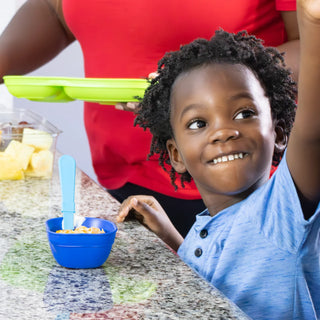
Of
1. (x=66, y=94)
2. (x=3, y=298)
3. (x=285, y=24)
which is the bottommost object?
(x=3, y=298)

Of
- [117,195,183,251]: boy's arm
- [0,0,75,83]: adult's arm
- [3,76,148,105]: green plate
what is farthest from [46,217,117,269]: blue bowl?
[0,0,75,83]: adult's arm

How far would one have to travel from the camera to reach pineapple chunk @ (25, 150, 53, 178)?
144cm

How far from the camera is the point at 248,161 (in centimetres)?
94

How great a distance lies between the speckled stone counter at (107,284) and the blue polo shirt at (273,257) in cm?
12

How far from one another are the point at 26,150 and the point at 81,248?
70cm

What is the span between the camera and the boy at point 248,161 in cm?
80

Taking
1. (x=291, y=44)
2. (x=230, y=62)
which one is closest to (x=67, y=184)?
(x=230, y=62)

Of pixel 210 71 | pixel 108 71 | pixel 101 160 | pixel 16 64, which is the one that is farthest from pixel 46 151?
pixel 210 71

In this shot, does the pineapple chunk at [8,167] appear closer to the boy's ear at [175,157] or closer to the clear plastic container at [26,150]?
the clear plastic container at [26,150]

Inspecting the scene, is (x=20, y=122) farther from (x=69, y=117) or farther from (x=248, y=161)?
(x=69, y=117)

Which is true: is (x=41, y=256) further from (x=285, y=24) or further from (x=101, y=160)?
(x=285, y=24)

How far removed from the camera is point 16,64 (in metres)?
1.78

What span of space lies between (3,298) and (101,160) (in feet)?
2.95

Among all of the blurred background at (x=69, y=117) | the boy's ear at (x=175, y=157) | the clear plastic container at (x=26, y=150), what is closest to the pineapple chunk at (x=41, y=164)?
the clear plastic container at (x=26, y=150)
